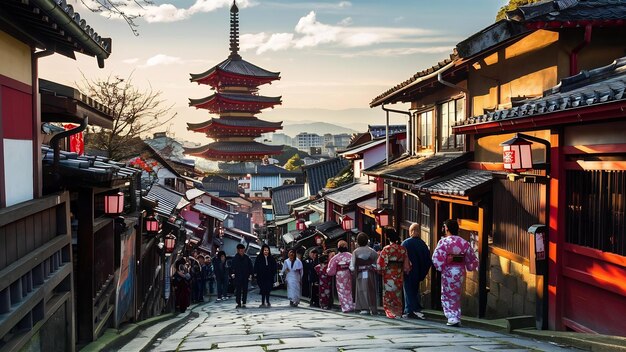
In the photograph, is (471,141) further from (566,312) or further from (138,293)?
(138,293)

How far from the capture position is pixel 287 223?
5016 centimetres

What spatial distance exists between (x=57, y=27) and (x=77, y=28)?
0.24 metres

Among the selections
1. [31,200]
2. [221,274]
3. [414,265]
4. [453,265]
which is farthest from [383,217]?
[31,200]

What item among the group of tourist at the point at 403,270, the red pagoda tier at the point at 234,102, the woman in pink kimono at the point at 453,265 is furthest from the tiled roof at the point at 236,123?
the woman in pink kimono at the point at 453,265

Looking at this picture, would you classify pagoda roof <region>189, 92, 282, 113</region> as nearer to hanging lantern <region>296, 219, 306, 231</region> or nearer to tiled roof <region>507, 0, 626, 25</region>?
hanging lantern <region>296, 219, 306, 231</region>

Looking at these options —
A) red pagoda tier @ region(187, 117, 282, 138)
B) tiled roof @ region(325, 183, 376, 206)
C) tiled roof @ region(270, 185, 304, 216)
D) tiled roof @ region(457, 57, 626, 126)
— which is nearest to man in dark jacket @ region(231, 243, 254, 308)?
tiled roof @ region(457, 57, 626, 126)

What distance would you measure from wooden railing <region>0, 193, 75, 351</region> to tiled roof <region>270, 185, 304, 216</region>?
48.4 m

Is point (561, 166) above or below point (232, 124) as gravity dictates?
below

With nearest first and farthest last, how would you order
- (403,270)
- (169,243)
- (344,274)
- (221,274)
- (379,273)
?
(403,270), (379,273), (344,274), (169,243), (221,274)

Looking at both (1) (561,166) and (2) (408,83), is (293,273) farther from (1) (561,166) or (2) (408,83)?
(1) (561,166)

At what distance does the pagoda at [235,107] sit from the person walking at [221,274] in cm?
4000

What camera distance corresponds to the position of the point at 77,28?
20.4 ft

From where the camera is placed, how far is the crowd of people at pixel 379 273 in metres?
10.3

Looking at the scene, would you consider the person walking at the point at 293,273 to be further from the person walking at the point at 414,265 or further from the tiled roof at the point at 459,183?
the person walking at the point at 414,265
